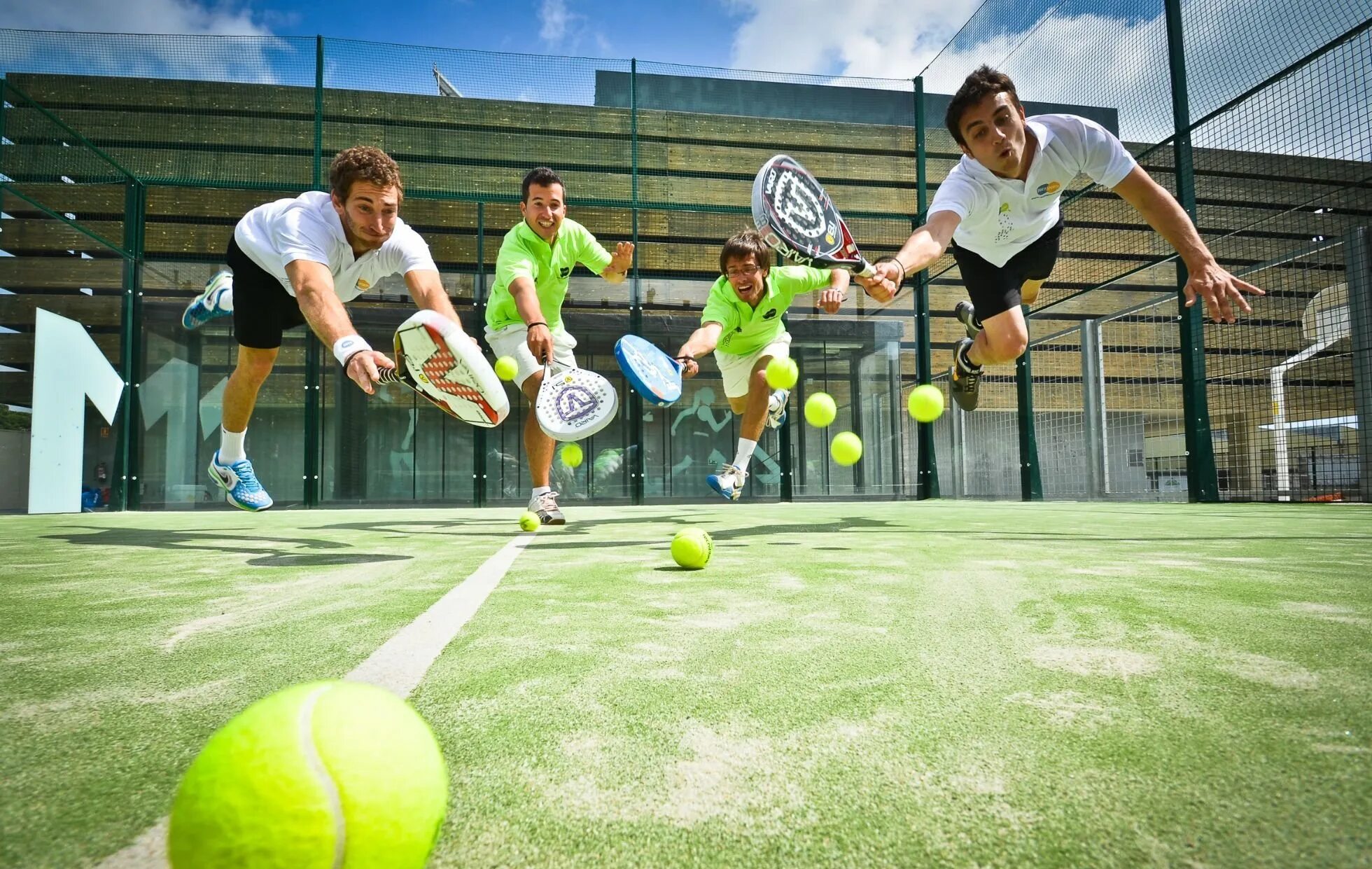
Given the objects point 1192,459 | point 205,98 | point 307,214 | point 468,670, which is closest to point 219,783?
point 468,670

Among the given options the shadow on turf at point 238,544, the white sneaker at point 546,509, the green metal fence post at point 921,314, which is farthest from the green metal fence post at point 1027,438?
the shadow on turf at point 238,544

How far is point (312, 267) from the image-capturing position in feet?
13.3

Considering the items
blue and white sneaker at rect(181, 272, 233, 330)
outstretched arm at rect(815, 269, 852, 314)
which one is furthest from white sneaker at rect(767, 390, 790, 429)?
blue and white sneaker at rect(181, 272, 233, 330)

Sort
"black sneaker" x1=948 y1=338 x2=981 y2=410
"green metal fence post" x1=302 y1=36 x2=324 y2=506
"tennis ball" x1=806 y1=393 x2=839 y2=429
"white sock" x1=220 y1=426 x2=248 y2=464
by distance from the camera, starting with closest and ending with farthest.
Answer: "white sock" x1=220 y1=426 x2=248 y2=464 → "black sneaker" x1=948 y1=338 x2=981 y2=410 → "tennis ball" x1=806 y1=393 x2=839 y2=429 → "green metal fence post" x1=302 y1=36 x2=324 y2=506

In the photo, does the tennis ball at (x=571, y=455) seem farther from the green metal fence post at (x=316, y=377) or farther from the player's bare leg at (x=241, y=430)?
the player's bare leg at (x=241, y=430)

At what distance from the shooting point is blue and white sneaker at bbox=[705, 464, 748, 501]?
19.3ft

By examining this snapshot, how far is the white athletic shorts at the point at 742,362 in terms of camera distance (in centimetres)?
640

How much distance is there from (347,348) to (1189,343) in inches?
362

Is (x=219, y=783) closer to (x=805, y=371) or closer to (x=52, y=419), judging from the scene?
(x=52, y=419)

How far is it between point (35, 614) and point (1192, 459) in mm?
10159

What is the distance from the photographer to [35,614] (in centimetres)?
221

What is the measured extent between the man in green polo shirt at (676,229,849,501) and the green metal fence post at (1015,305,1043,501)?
6102mm

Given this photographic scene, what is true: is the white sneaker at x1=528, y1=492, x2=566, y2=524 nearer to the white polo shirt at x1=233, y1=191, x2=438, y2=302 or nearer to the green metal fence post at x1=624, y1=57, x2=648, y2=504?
the white polo shirt at x1=233, y1=191, x2=438, y2=302

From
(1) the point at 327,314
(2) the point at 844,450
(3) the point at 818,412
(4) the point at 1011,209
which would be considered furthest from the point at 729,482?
(1) the point at 327,314
